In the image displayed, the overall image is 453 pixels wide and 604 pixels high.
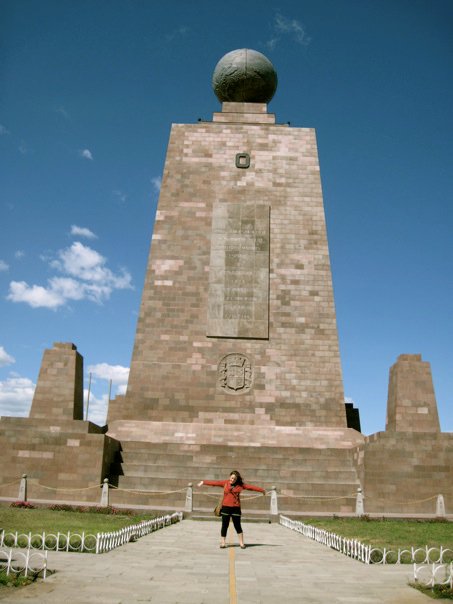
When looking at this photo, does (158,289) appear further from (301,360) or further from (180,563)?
(180,563)

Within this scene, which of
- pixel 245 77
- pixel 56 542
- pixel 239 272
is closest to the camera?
pixel 56 542

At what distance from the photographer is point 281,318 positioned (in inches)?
963

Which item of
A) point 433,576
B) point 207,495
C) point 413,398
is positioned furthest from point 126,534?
point 413,398

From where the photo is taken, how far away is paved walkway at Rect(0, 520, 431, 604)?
617 cm

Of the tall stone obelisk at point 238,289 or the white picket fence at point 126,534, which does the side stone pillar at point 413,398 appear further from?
the white picket fence at point 126,534

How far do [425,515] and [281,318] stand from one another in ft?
32.3

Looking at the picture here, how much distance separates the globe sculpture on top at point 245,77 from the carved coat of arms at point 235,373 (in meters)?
13.9

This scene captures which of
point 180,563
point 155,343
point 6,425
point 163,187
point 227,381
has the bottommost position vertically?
point 180,563

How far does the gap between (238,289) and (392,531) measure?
44.1 feet

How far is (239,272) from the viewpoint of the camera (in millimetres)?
25016

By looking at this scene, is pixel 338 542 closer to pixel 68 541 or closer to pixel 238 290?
pixel 68 541

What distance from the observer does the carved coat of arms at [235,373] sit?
23.4m

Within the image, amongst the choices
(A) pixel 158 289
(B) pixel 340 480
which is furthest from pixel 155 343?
(B) pixel 340 480

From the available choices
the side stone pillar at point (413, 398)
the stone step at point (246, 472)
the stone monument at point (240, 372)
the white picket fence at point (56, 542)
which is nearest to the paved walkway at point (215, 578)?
the white picket fence at point (56, 542)
